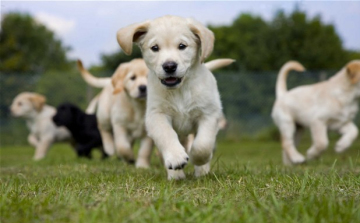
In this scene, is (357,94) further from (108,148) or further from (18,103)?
(18,103)

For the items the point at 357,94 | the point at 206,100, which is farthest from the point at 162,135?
the point at 357,94

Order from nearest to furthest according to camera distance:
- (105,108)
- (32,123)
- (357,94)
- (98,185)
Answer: (98,185), (105,108), (357,94), (32,123)

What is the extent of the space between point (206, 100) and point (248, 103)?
11.4m

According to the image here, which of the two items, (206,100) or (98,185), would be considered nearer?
(98,185)

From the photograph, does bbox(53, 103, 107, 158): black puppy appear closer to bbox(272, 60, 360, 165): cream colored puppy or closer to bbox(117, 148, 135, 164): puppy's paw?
bbox(117, 148, 135, 164): puppy's paw

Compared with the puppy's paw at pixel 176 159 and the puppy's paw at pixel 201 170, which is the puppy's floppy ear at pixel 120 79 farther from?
the puppy's paw at pixel 176 159

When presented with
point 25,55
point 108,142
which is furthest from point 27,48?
point 108,142

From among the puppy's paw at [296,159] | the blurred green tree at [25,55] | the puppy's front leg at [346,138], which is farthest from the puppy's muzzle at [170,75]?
the blurred green tree at [25,55]

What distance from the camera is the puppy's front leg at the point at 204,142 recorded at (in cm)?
329

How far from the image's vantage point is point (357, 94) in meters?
6.50

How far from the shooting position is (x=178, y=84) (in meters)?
3.25

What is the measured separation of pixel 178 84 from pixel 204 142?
0.43 metres

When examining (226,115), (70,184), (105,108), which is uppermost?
(70,184)

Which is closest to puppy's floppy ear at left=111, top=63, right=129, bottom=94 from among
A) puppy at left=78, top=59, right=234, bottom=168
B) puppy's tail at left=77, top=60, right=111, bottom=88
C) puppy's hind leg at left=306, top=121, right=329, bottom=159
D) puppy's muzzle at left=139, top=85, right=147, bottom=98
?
puppy at left=78, top=59, right=234, bottom=168
